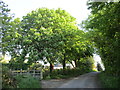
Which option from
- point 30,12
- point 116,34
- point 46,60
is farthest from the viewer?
point 30,12

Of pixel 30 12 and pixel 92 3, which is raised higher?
pixel 30 12

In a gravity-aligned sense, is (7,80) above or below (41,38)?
below

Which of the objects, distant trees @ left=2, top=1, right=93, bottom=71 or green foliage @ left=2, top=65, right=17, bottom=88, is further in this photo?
distant trees @ left=2, top=1, right=93, bottom=71

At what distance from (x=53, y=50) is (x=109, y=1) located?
11654mm

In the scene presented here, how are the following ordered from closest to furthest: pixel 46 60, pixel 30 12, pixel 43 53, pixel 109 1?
pixel 109 1
pixel 43 53
pixel 46 60
pixel 30 12

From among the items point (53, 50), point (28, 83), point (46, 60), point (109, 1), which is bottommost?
point (28, 83)

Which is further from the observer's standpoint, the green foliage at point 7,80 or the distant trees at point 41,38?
the distant trees at point 41,38

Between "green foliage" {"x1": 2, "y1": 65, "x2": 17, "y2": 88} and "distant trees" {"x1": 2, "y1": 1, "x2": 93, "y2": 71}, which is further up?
"distant trees" {"x1": 2, "y1": 1, "x2": 93, "y2": 71}

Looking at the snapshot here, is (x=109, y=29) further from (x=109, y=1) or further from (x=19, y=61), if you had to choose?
(x=19, y=61)

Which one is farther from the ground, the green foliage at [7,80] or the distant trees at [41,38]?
the distant trees at [41,38]

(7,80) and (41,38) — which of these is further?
(41,38)

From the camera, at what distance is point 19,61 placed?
19.8 meters

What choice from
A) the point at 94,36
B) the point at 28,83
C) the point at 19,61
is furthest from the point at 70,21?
the point at 28,83

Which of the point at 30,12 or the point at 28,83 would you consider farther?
the point at 30,12
